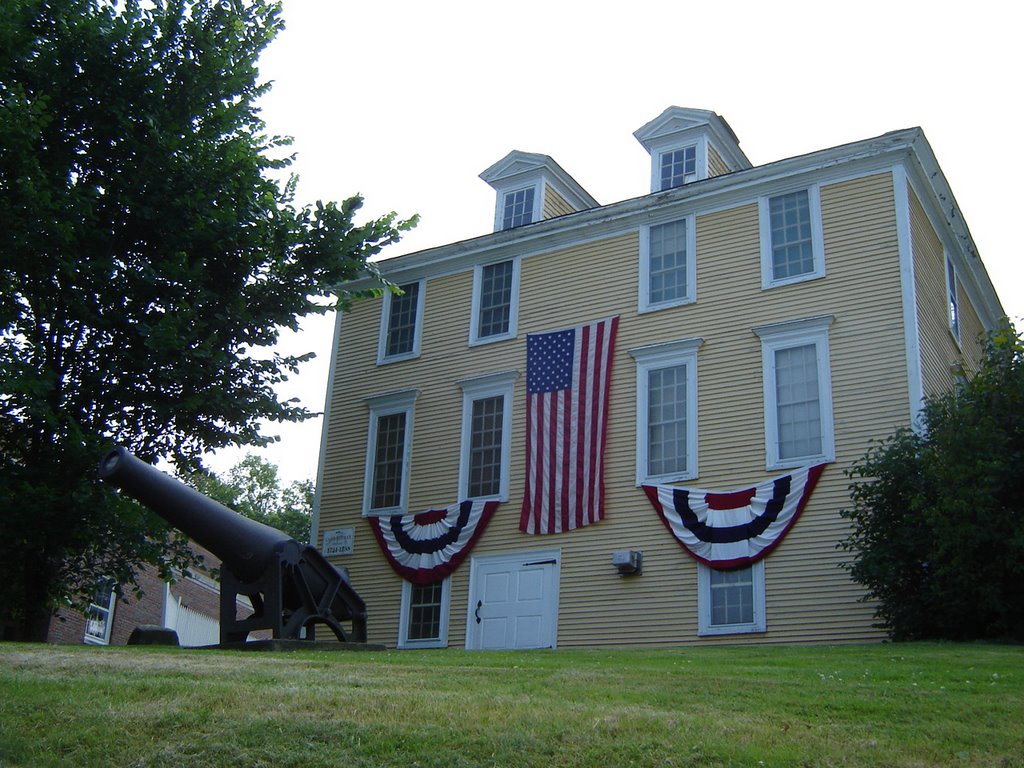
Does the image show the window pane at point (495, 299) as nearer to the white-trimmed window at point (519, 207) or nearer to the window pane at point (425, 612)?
the white-trimmed window at point (519, 207)

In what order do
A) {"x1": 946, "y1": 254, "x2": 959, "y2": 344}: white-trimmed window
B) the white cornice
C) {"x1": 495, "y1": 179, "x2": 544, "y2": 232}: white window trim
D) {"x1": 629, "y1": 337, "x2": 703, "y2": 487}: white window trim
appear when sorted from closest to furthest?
the white cornice, {"x1": 629, "y1": 337, "x2": 703, "y2": 487}: white window trim, {"x1": 946, "y1": 254, "x2": 959, "y2": 344}: white-trimmed window, {"x1": 495, "y1": 179, "x2": 544, "y2": 232}: white window trim

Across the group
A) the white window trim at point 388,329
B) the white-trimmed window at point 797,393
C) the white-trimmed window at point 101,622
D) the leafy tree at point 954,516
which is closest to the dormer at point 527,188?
the white window trim at point 388,329

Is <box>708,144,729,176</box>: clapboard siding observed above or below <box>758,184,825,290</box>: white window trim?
above

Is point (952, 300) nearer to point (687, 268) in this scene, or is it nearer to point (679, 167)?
point (687, 268)

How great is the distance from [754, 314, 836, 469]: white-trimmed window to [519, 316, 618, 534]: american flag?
3007 millimetres

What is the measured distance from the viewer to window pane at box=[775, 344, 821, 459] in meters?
18.0

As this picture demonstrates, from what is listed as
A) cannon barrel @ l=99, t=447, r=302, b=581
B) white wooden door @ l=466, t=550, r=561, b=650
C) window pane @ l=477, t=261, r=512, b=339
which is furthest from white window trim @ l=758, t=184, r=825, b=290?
cannon barrel @ l=99, t=447, r=302, b=581

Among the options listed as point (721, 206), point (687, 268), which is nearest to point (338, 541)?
point (687, 268)

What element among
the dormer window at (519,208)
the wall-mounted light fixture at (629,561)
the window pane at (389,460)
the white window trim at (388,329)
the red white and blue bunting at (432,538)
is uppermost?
the dormer window at (519,208)

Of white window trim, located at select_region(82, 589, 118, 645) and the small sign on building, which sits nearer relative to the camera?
the small sign on building

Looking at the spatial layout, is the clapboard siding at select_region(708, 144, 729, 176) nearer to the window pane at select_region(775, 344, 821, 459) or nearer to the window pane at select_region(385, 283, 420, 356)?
the window pane at select_region(775, 344, 821, 459)

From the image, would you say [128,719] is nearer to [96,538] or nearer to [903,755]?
[903,755]

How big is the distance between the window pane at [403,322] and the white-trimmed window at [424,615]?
4.99m

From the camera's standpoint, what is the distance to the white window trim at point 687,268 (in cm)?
2017
